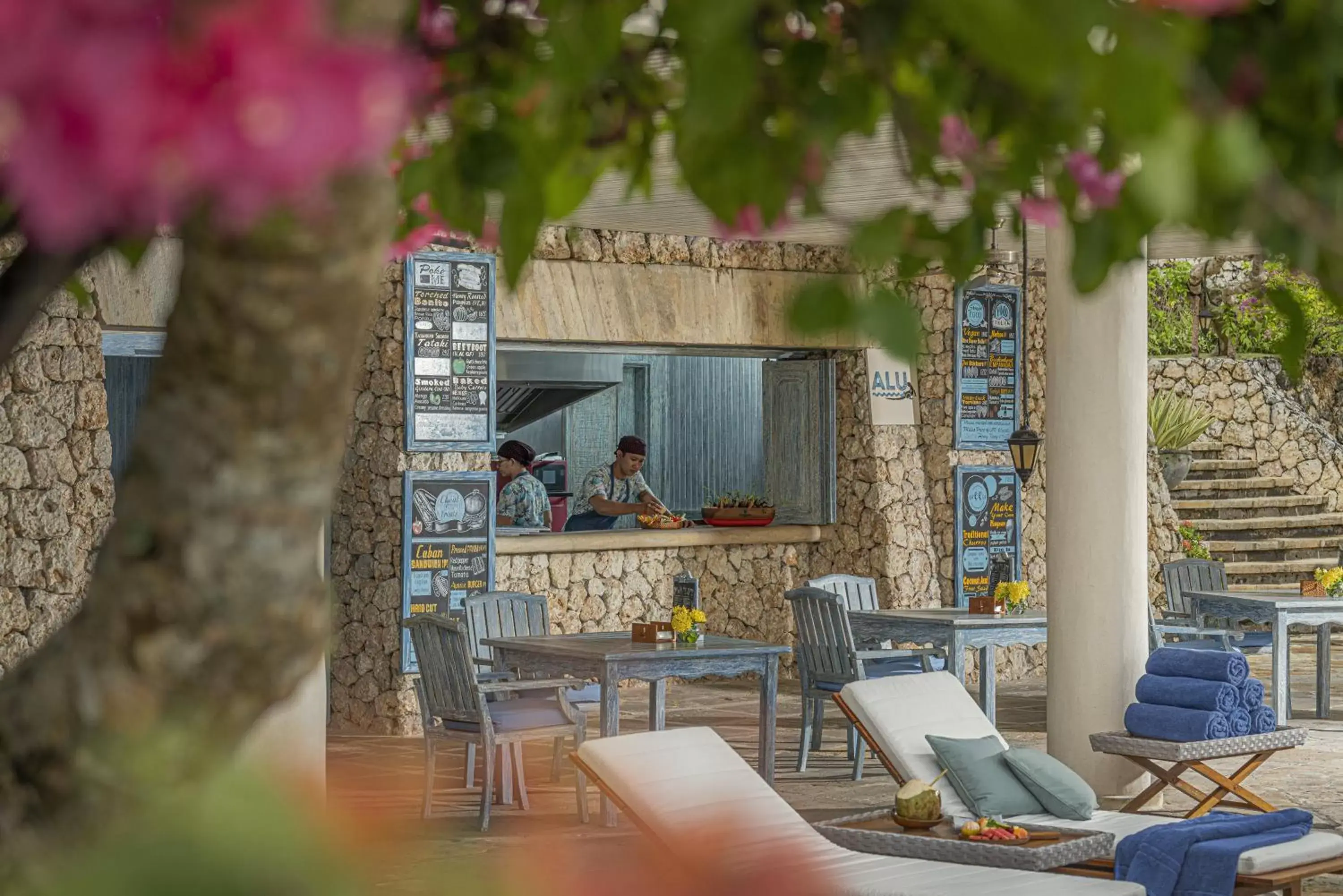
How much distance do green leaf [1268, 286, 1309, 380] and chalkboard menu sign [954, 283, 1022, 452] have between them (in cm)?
1013

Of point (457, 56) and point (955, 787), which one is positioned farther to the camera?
point (955, 787)

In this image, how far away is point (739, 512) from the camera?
36.4 feet

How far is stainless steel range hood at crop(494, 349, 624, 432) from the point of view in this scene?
12352 mm

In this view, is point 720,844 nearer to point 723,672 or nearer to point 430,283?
point 723,672

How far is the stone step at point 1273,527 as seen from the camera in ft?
50.4

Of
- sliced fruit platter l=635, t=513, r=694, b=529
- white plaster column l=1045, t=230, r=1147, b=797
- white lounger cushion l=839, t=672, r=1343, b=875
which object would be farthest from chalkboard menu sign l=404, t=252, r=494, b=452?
white lounger cushion l=839, t=672, r=1343, b=875

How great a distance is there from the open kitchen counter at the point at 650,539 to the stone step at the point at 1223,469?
6086mm

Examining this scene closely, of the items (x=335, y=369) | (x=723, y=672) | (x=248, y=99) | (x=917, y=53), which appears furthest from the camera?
(x=723, y=672)

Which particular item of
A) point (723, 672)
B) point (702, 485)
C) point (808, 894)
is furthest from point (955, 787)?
point (702, 485)

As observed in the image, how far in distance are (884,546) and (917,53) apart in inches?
398

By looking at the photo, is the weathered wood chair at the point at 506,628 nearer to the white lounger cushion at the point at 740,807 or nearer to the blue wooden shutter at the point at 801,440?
the white lounger cushion at the point at 740,807

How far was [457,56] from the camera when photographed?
1.51 meters

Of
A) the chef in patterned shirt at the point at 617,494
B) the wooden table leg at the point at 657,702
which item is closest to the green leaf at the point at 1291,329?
the wooden table leg at the point at 657,702

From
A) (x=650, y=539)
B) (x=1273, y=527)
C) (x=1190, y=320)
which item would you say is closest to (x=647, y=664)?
(x=650, y=539)
